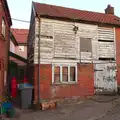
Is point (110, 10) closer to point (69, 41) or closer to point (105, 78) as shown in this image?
point (69, 41)

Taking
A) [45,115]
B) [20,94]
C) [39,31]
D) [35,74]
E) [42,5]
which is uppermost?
[42,5]

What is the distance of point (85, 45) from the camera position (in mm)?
16078

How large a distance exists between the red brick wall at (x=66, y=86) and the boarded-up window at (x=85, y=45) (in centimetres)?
125

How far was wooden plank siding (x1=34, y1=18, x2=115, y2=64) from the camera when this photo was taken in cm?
1484

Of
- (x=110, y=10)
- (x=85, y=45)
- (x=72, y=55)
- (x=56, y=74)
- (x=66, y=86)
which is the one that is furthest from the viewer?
(x=110, y=10)

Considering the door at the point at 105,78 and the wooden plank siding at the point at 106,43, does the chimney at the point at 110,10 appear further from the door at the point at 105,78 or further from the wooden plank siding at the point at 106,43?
the door at the point at 105,78

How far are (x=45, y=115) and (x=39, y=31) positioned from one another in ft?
19.6

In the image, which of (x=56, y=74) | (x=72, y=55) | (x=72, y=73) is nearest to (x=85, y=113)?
(x=56, y=74)

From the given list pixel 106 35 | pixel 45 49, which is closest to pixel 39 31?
pixel 45 49

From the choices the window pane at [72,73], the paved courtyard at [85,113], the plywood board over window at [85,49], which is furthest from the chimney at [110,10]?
the paved courtyard at [85,113]

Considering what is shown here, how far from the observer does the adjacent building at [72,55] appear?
47.9 feet

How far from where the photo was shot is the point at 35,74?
1434 centimetres

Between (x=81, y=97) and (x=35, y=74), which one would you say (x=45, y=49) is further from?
(x=81, y=97)

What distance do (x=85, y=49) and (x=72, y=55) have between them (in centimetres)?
123
